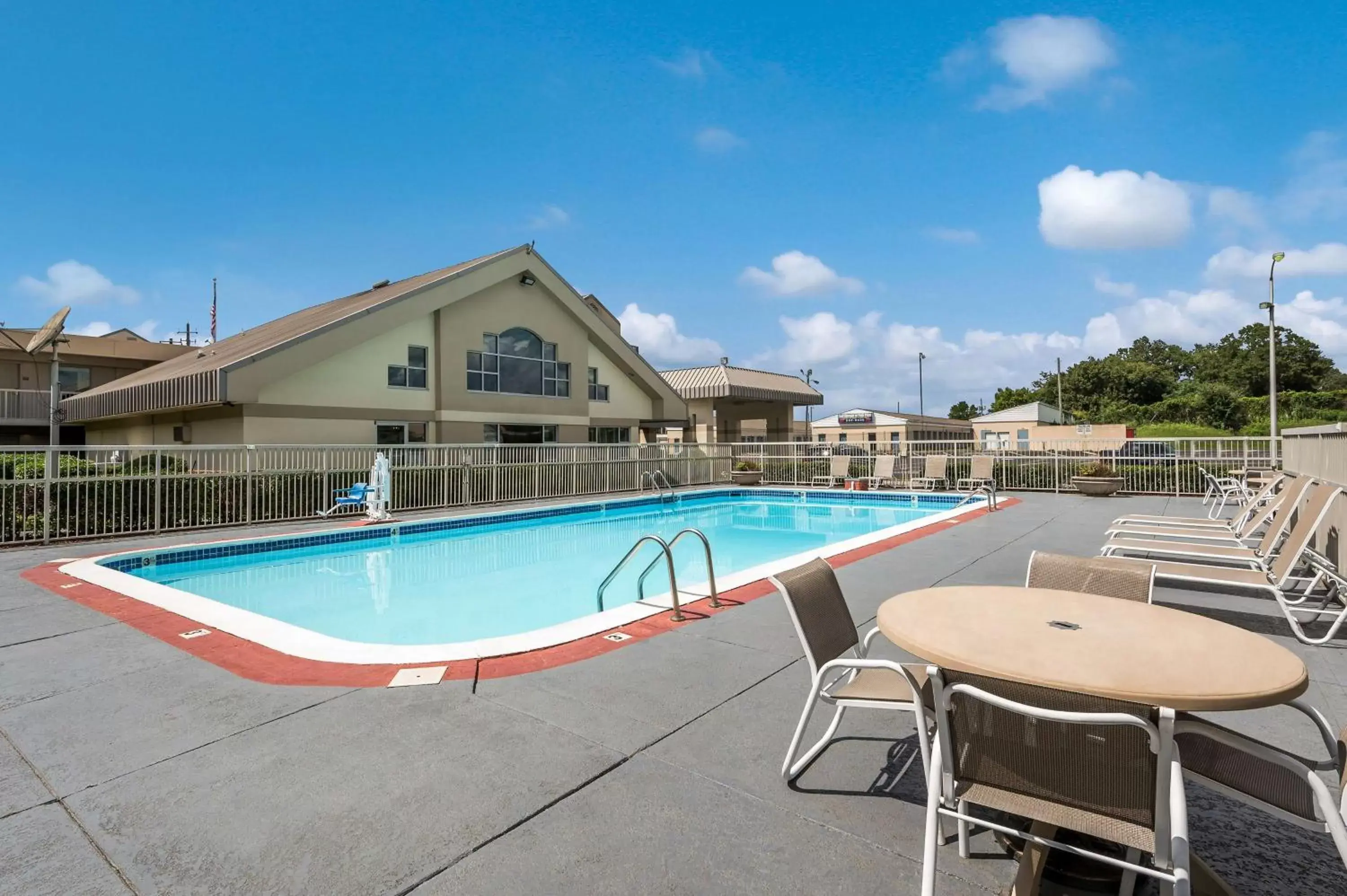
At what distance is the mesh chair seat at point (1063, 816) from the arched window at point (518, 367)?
19.3 m

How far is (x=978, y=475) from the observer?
18266mm

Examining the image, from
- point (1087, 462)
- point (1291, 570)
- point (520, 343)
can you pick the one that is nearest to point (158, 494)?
point (520, 343)

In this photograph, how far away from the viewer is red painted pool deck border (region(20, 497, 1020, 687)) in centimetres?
418

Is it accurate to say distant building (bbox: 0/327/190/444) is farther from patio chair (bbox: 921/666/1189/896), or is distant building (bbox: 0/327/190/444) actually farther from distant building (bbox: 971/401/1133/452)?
distant building (bbox: 971/401/1133/452)

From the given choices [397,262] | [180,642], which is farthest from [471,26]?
[397,262]

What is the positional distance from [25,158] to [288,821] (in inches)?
1102

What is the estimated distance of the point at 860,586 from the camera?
6641mm

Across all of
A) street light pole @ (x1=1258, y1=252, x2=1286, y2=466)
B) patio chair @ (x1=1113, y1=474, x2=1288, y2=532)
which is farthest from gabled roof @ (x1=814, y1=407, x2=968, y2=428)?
patio chair @ (x1=1113, y1=474, x2=1288, y2=532)

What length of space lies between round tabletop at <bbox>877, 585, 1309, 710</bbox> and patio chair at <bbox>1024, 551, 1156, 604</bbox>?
32 centimetres

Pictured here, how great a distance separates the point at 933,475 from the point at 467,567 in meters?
13.8

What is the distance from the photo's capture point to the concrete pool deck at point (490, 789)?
7.42 feet

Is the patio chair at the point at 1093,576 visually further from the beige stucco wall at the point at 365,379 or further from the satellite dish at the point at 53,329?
the satellite dish at the point at 53,329

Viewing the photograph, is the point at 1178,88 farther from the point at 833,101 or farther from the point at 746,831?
the point at 746,831

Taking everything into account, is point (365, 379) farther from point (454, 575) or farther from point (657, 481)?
point (454, 575)
